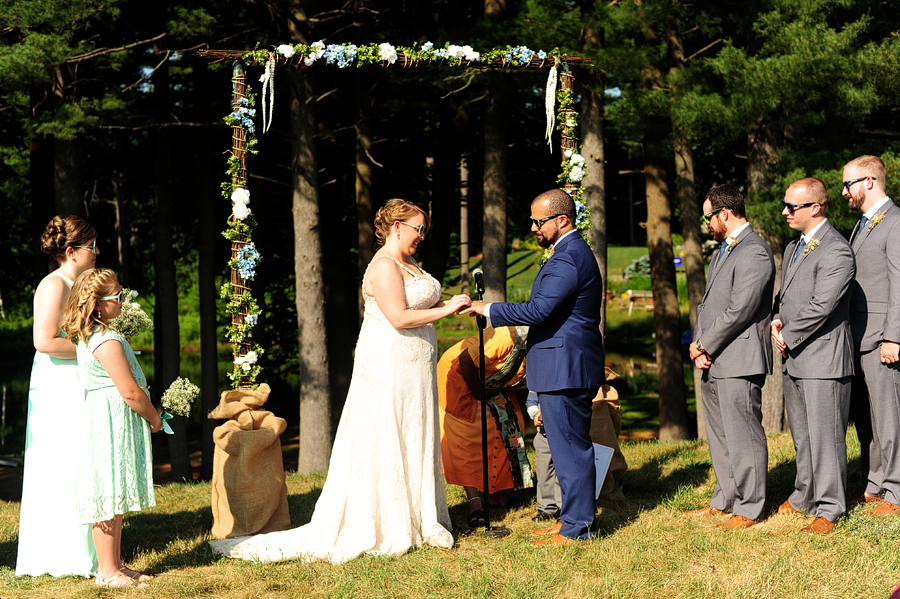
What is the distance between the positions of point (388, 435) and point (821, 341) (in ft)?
8.90

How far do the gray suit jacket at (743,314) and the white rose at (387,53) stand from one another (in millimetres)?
3058

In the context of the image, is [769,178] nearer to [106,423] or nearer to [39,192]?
[106,423]

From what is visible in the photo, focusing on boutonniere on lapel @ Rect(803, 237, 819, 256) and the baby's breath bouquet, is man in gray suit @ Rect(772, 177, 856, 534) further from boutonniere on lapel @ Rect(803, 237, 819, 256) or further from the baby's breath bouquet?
the baby's breath bouquet

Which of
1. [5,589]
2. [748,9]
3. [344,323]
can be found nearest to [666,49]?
[748,9]

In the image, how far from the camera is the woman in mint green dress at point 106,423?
4.35 meters

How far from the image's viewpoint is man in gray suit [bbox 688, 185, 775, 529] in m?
5.09

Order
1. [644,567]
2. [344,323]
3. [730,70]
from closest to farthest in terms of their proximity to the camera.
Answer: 1. [644,567]
2. [730,70]
3. [344,323]

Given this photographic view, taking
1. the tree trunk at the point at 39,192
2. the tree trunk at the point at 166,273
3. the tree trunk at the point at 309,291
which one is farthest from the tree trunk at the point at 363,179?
the tree trunk at the point at 39,192

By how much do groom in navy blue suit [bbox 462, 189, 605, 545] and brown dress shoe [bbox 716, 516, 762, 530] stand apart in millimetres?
887

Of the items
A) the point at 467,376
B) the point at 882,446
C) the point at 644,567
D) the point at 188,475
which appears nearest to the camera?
the point at 644,567

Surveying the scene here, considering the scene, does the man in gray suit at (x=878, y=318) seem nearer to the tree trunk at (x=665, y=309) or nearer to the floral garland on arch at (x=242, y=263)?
the floral garland on arch at (x=242, y=263)

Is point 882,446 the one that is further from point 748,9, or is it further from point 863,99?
point 748,9

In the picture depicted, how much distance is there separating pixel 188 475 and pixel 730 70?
9587 millimetres

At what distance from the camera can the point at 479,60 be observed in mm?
6668
